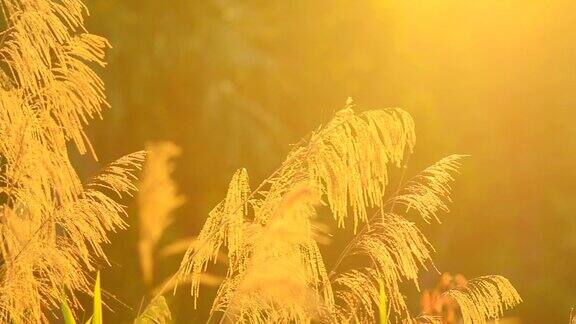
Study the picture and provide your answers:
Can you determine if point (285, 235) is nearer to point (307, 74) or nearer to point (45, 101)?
point (45, 101)

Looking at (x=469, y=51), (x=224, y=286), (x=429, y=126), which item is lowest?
(x=224, y=286)

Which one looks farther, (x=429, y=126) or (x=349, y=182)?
(x=429, y=126)

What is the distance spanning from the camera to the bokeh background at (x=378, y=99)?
813 centimetres

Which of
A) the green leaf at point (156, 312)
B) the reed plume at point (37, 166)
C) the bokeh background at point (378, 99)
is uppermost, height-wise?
the bokeh background at point (378, 99)

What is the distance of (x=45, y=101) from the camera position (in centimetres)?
327

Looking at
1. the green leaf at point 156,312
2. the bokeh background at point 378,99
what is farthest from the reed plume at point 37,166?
the bokeh background at point 378,99

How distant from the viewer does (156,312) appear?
3.30 m

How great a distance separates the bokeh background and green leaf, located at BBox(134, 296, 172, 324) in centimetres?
416

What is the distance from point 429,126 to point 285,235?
20.4ft

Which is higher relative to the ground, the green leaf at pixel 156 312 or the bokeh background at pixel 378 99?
Result: the bokeh background at pixel 378 99

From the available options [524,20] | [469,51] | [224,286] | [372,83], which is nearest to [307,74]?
[372,83]

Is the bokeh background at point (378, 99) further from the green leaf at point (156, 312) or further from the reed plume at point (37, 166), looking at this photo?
the reed plume at point (37, 166)

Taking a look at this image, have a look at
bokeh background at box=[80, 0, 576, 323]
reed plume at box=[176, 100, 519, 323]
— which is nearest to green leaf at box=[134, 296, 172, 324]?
reed plume at box=[176, 100, 519, 323]

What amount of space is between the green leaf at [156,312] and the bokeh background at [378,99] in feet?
13.6
